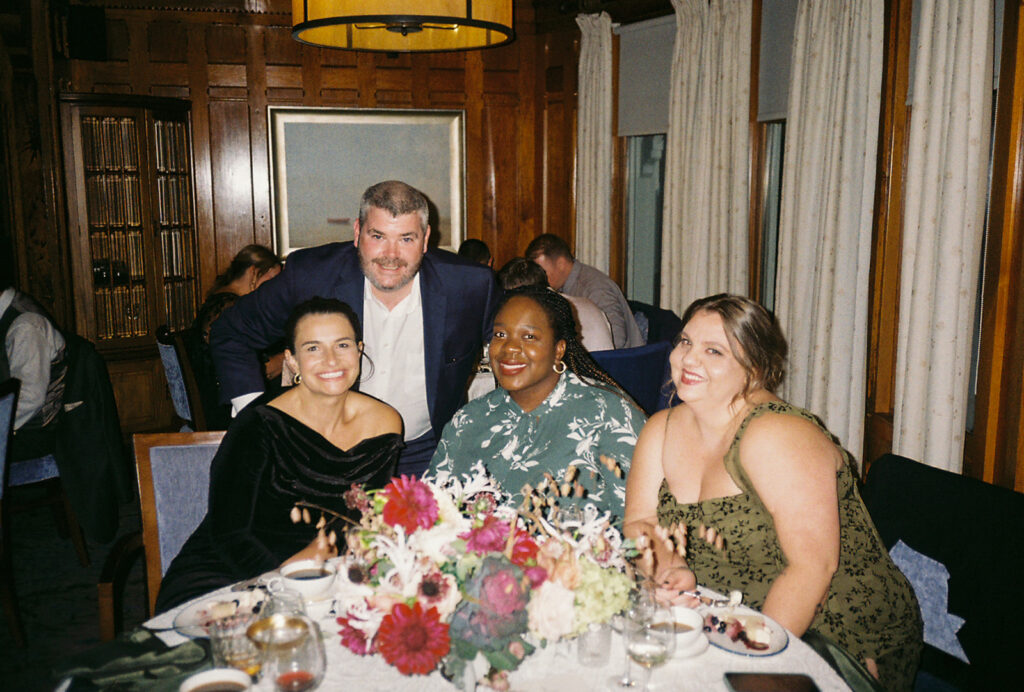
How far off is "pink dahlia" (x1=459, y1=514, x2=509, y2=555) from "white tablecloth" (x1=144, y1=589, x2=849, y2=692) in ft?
1.01

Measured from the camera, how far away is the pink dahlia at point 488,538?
55.6 inches

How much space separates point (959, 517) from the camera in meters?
2.04

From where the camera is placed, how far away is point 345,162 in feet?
22.0

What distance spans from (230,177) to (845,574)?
18.8 ft

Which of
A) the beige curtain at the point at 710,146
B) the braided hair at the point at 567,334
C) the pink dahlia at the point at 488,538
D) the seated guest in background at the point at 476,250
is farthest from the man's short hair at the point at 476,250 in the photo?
the pink dahlia at the point at 488,538

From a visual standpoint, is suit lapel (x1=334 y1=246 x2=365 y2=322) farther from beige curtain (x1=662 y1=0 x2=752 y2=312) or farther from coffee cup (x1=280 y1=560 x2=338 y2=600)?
beige curtain (x1=662 y1=0 x2=752 y2=312)

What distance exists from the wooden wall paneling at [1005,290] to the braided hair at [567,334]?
5.22ft

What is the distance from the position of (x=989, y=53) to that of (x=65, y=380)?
4326 mm

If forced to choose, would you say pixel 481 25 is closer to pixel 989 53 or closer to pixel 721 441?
pixel 721 441

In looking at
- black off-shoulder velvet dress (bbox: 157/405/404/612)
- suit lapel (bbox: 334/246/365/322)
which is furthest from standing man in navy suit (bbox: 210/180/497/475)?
black off-shoulder velvet dress (bbox: 157/405/404/612)

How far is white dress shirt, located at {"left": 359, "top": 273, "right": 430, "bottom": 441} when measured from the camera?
304 centimetres

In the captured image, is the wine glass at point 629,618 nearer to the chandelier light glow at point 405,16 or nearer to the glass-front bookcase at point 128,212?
the chandelier light glow at point 405,16

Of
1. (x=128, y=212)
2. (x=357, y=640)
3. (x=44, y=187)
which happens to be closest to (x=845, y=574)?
(x=357, y=640)

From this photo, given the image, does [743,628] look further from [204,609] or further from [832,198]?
[832,198]
